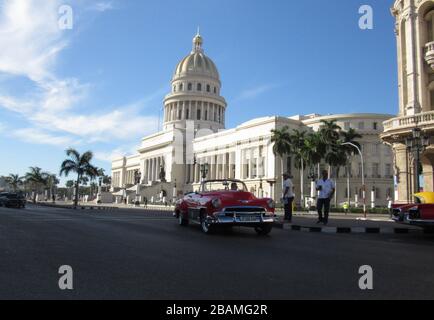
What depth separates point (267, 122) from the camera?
246 ft

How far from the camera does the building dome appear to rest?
354 feet

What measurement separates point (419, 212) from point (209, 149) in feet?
270

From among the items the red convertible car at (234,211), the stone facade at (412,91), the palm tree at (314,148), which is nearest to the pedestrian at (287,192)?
the red convertible car at (234,211)

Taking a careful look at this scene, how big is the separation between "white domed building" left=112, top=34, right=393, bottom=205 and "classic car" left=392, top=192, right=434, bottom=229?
43024 millimetres

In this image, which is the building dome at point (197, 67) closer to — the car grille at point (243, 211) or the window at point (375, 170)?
the window at point (375, 170)

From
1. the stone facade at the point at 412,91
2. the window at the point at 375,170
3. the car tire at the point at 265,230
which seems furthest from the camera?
the window at the point at 375,170

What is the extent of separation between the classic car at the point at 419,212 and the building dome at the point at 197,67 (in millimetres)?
99369

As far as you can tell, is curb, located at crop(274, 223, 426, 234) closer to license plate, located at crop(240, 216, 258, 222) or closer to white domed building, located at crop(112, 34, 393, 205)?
license plate, located at crop(240, 216, 258, 222)

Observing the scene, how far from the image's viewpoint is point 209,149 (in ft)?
303

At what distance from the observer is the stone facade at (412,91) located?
25591 millimetres

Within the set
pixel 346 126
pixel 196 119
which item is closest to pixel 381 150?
pixel 346 126
